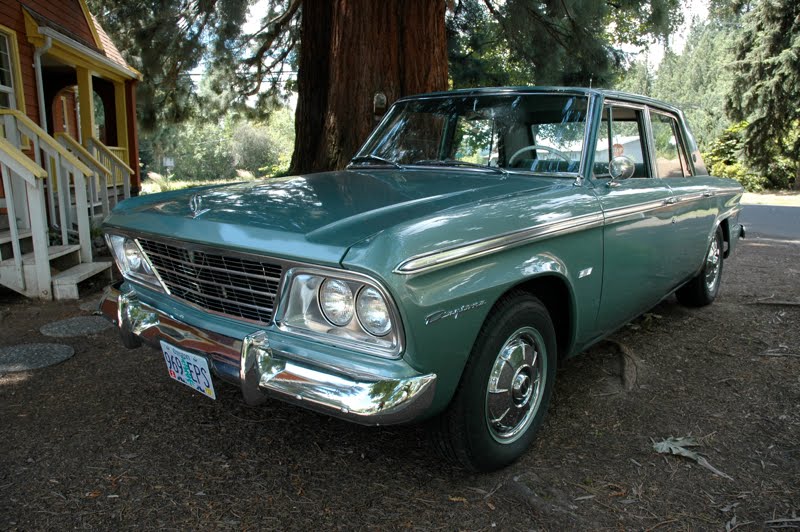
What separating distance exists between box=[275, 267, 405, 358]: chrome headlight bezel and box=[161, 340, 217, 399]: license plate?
0.41 m

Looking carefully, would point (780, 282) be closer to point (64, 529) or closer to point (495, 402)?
point (495, 402)

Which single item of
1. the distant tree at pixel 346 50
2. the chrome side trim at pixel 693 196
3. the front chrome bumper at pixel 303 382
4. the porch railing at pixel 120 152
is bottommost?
the porch railing at pixel 120 152

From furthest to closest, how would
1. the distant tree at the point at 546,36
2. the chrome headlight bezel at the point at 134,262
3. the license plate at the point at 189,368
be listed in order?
the distant tree at the point at 546,36 → the chrome headlight bezel at the point at 134,262 → the license plate at the point at 189,368

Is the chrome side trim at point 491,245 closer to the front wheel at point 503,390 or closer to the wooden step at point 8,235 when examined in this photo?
the front wheel at point 503,390

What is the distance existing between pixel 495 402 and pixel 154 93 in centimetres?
1303

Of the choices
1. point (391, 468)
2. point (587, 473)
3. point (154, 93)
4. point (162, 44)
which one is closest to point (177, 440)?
point (391, 468)

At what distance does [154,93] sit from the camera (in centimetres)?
1334

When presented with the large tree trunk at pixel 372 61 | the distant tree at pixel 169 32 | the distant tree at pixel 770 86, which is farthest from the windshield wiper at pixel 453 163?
the distant tree at pixel 770 86

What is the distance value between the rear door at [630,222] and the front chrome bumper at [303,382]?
4.99 feet

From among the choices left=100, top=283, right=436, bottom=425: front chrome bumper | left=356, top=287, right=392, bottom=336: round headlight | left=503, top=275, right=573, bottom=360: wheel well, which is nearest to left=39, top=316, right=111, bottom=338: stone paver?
left=100, top=283, right=436, bottom=425: front chrome bumper

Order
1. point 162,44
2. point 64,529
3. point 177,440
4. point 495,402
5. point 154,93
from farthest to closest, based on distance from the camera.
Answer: point 154,93, point 162,44, point 177,440, point 495,402, point 64,529

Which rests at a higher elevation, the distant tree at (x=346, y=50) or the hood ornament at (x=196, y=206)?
the distant tree at (x=346, y=50)

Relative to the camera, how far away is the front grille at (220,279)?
2281 mm

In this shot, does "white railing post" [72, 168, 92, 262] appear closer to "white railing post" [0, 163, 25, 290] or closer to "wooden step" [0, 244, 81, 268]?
"wooden step" [0, 244, 81, 268]
